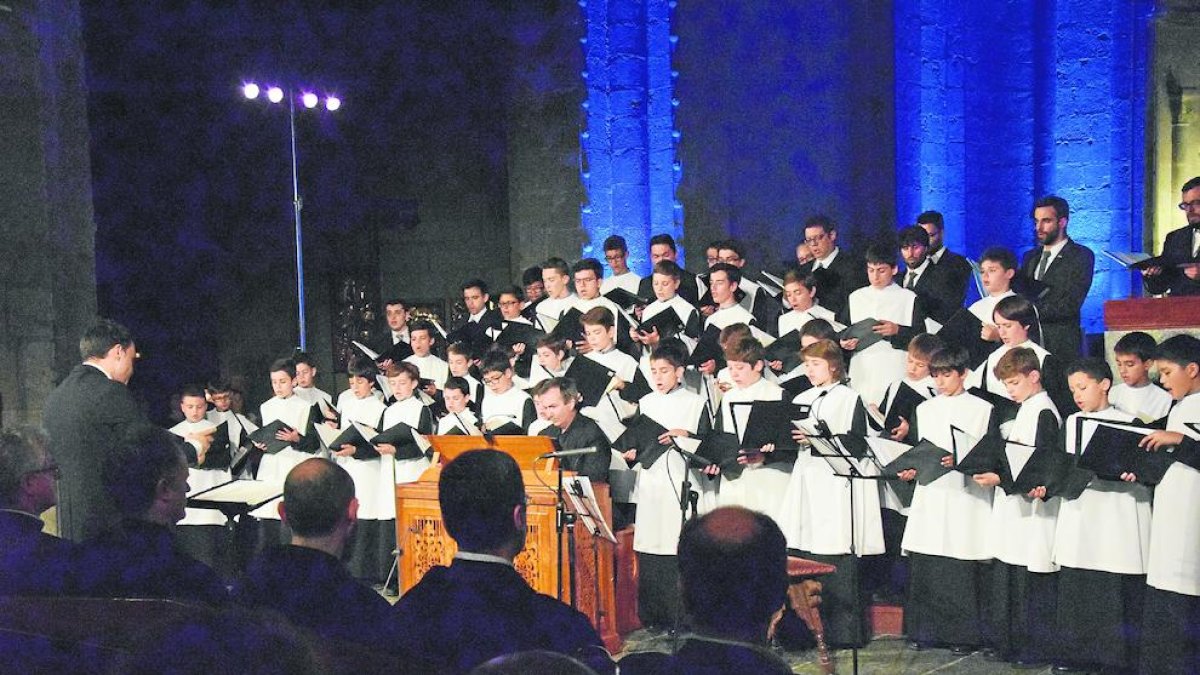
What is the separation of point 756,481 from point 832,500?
1.53 ft

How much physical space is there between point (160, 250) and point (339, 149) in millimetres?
2273

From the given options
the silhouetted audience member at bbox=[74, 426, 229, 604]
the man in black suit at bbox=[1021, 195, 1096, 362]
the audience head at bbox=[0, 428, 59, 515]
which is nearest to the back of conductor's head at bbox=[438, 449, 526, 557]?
the silhouetted audience member at bbox=[74, 426, 229, 604]

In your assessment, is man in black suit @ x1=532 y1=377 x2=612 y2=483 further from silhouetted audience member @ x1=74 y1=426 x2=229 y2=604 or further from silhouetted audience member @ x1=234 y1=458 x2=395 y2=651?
silhouetted audience member @ x1=234 y1=458 x2=395 y2=651

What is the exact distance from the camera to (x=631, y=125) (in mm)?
11664

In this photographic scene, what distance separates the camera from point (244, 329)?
560 inches

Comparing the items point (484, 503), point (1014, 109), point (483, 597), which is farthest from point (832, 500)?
point (1014, 109)

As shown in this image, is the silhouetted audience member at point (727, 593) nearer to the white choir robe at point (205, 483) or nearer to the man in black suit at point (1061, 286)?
the man in black suit at point (1061, 286)

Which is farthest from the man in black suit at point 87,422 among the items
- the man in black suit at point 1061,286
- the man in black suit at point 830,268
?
the man in black suit at point 1061,286

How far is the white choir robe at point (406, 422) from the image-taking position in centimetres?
902

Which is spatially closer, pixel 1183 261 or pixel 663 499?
pixel 1183 261

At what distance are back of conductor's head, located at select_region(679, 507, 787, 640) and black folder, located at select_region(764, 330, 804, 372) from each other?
201 inches

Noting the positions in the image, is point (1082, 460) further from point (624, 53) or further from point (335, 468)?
point (624, 53)

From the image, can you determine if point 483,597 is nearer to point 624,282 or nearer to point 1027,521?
point 1027,521

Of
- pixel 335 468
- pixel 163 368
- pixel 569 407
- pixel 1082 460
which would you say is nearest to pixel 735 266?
pixel 569 407
